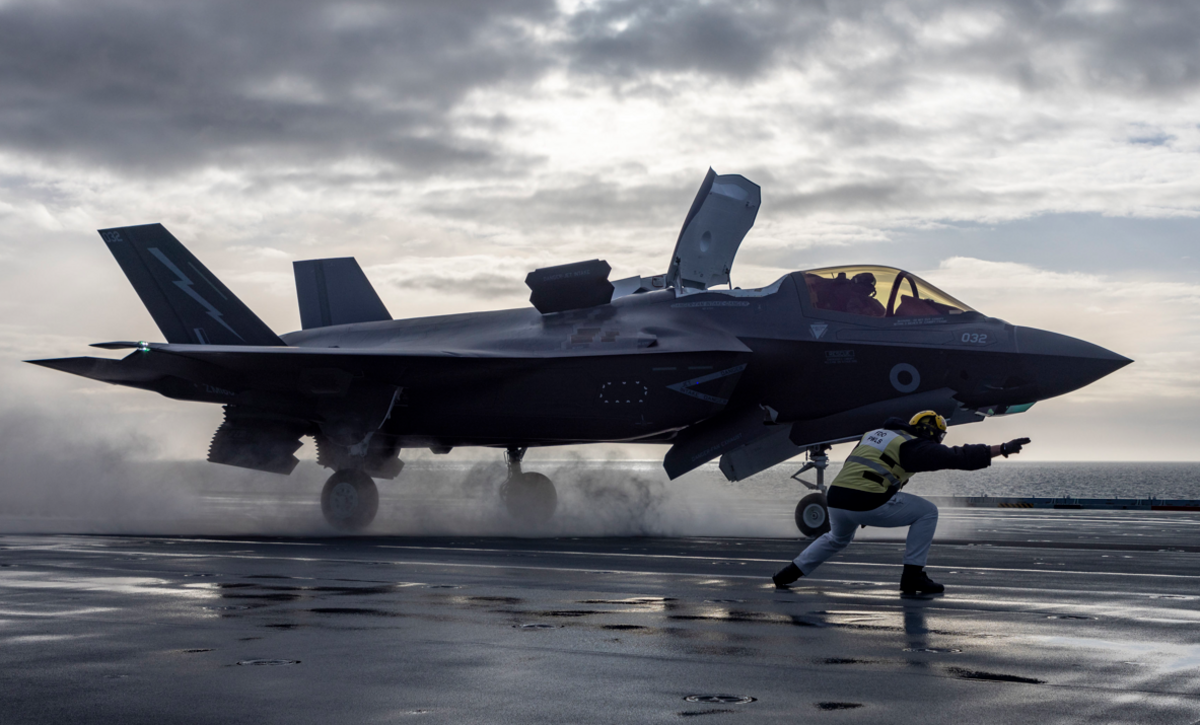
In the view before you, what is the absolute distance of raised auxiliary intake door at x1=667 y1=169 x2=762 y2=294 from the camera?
689 inches

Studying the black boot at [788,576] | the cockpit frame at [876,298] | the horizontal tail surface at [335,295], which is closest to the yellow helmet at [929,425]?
the black boot at [788,576]

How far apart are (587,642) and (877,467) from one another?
3.74 meters

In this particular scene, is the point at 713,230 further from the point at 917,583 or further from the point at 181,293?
the point at 181,293

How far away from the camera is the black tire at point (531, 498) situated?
2029 centimetres

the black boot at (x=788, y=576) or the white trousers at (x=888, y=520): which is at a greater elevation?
the white trousers at (x=888, y=520)

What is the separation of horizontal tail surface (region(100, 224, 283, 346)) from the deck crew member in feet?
44.4

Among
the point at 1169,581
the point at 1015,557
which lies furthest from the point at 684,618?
the point at 1015,557

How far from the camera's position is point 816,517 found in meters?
15.8

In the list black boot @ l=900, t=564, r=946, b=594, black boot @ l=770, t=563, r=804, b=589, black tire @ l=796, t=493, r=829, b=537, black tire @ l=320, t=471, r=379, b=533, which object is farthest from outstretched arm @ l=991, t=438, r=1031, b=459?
black tire @ l=320, t=471, r=379, b=533

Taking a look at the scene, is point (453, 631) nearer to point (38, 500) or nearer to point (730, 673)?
point (730, 673)

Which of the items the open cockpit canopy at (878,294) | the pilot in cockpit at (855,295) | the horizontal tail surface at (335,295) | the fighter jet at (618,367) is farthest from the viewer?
the horizontal tail surface at (335,295)

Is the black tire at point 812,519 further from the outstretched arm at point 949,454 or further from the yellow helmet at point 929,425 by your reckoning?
the outstretched arm at point 949,454

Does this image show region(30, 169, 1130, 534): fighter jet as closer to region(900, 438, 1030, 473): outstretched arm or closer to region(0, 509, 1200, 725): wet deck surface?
region(0, 509, 1200, 725): wet deck surface

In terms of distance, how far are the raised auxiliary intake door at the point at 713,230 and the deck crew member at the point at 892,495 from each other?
8.61 metres
